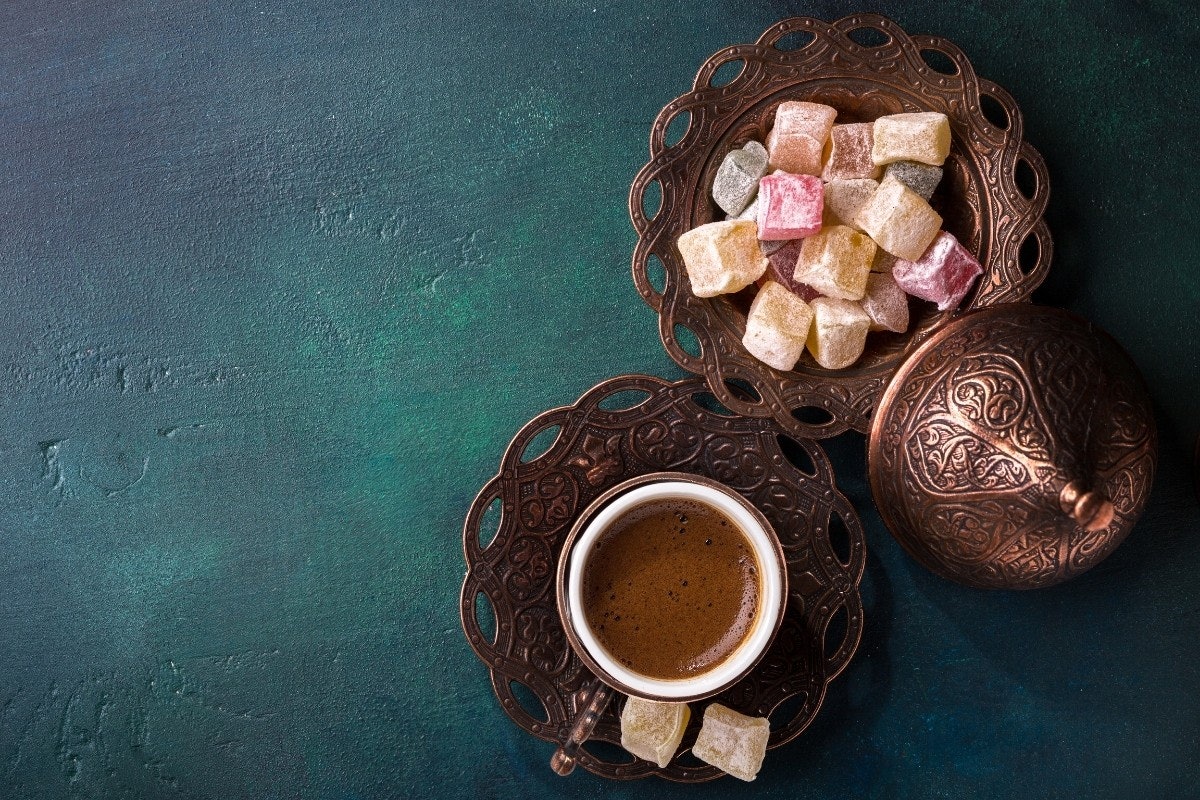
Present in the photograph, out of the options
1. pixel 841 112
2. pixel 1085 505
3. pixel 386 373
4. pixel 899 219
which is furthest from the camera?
pixel 386 373

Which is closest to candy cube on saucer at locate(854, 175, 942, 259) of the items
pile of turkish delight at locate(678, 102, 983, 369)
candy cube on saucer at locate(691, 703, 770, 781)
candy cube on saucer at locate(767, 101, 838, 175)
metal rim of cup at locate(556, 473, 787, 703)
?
pile of turkish delight at locate(678, 102, 983, 369)

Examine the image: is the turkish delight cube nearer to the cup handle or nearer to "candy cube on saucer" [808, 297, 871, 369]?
"candy cube on saucer" [808, 297, 871, 369]

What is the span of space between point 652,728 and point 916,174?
1048 mm

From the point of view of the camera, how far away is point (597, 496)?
1497 mm

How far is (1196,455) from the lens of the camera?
1.61 m

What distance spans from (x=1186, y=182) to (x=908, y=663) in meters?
1.06

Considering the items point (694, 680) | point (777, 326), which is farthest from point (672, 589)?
point (777, 326)

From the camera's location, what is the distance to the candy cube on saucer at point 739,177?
1.42 metres

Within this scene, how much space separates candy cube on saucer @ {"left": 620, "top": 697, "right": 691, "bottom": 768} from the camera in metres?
1.47

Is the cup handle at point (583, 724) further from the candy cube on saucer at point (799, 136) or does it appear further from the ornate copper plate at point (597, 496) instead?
the candy cube on saucer at point (799, 136)

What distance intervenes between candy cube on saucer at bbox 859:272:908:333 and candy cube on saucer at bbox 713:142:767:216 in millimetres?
254

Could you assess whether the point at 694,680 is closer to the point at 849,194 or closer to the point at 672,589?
the point at 672,589

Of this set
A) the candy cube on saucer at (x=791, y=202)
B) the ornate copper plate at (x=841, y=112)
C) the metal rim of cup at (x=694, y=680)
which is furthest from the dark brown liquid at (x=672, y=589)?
the candy cube on saucer at (x=791, y=202)

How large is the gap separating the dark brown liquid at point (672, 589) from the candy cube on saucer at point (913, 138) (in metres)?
0.67
